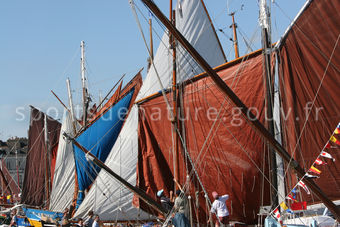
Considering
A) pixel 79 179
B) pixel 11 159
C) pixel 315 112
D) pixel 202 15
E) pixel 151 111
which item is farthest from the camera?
pixel 11 159

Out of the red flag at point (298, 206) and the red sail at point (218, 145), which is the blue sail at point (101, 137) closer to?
the red sail at point (218, 145)

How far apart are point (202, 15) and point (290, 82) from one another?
30.8 ft

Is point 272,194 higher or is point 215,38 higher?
point 215,38

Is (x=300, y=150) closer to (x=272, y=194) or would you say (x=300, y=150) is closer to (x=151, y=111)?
(x=272, y=194)

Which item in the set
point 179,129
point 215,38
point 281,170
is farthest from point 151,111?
point 281,170

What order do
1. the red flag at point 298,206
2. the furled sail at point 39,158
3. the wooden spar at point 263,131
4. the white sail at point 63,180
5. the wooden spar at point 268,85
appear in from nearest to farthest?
1. the wooden spar at point 263,131
2. the red flag at point 298,206
3. the wooden spar at point 268,85
4. the white sail at point 63,180
5. the furled sail at point 39,158

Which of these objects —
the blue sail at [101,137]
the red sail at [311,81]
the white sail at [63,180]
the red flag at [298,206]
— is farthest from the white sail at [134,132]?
the white sail at [63,180]

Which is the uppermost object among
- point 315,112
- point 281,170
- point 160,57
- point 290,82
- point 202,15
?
point 202,15

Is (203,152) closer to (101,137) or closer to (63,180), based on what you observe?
(101,137)

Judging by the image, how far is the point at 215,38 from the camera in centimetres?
2539

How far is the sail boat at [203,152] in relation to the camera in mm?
18844

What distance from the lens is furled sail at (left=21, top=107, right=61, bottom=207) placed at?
38469 mm

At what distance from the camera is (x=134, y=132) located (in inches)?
914

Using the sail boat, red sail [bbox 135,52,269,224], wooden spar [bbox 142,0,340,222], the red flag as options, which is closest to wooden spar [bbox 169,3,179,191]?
red sail [bbox 135,52,269,224]
